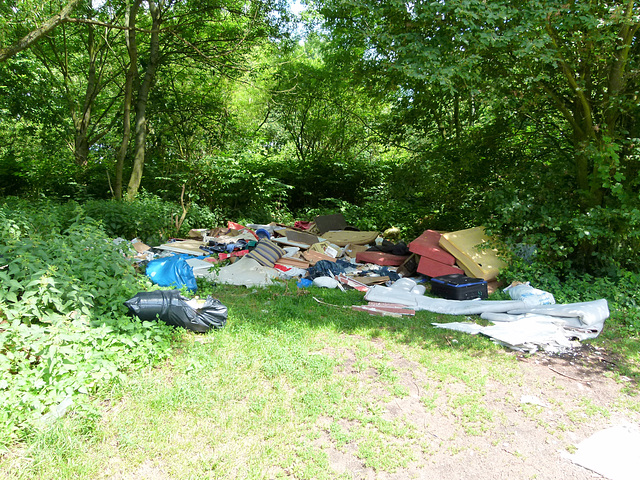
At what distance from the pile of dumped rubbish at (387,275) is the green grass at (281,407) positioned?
1.67 feet

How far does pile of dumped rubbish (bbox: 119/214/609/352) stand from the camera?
4.55 metres

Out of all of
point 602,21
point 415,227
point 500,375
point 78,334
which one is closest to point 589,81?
point 602,21

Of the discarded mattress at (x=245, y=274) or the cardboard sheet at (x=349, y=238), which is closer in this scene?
the discarded mattress at (x=245, y=274)

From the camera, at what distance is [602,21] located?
496cm

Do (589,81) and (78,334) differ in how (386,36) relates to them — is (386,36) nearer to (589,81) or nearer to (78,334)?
(589,81)

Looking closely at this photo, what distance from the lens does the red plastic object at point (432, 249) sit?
6669 millimetres

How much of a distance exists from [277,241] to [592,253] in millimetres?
5423

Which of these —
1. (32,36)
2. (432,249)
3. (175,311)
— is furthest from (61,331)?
(432,249)

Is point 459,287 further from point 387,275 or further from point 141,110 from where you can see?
point 141,110

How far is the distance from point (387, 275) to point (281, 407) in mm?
4169

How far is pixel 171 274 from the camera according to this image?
5.71m

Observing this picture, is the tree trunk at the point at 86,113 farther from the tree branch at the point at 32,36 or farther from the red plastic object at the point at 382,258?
the red plastic object at the point at 382,258

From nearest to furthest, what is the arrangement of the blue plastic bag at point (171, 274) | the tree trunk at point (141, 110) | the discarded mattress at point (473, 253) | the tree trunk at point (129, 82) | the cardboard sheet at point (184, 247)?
the blue plastic bag at point (171, 274) < the discarded mattress at point (473, 253) < the cardboard sheet at point (184, 247) < the tree trunk at point (129, 82) < the tree trunk at point (141, 110)

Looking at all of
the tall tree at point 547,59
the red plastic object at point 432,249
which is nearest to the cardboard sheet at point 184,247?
the red plastic object at point 432,249
